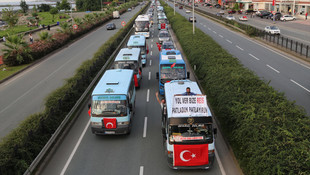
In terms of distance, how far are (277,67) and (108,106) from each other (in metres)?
19.1

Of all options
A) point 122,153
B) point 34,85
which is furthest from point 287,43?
point 34,85

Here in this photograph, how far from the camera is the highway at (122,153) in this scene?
38.4ft

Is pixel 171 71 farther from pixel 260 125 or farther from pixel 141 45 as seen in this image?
pixel 141 45

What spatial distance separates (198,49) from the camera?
85.5 feet

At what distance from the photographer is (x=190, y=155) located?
10852mm

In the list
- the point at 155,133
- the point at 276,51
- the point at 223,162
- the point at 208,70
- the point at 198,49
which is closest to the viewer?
the point at 223,162

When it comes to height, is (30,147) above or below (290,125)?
below

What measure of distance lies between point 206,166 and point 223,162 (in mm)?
1405

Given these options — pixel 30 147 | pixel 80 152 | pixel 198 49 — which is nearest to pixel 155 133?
pixel 80 152

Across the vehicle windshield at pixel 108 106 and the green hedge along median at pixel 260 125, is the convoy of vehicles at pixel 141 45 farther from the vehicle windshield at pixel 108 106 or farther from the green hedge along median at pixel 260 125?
the vehicle windshield at pixel 108 106

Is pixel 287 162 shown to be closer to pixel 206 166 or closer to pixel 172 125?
pixel 206 166

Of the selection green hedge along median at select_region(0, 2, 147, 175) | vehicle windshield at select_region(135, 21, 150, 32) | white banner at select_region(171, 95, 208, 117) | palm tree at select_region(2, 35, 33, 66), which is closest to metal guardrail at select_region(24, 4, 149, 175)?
green hedge along median at select_region(0, 2, 147, 175)

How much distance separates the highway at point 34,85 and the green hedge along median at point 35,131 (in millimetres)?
2725

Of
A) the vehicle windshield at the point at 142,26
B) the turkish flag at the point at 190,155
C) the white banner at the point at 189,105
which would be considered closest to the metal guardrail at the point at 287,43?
the vehicle windshield at the point at 142,26
